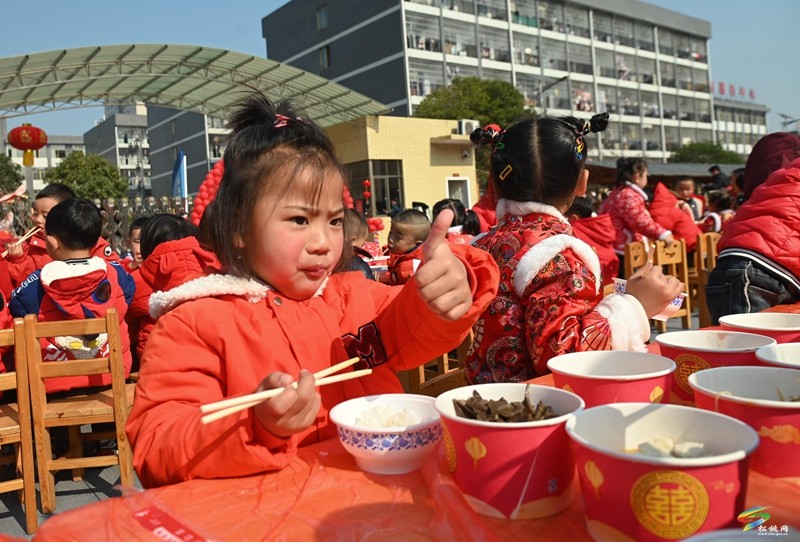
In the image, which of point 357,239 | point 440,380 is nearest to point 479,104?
point 357,239

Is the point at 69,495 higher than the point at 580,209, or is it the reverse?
the point at 580,209

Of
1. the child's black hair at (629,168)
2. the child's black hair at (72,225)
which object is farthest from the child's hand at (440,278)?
the child's black hair at (629,168)

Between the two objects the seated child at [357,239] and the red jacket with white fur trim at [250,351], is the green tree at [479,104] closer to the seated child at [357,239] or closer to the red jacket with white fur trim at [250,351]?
the seated child at [357,239]

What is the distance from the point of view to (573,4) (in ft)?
134

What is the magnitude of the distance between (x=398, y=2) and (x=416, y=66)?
352 centimetres

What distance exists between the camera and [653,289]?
1.65 meters

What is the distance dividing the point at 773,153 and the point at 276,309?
10.2 ft

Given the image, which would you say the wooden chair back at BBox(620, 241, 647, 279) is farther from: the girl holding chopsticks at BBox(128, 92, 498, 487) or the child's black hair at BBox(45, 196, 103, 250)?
the child's black hair at BBox(45, 196, 103, 250)

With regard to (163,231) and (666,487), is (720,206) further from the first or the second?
(666,487)

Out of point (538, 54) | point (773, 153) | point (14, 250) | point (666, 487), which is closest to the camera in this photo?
point (666, 487)

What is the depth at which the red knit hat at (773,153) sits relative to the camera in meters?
3.20

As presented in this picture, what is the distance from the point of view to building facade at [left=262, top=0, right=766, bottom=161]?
3281 cm

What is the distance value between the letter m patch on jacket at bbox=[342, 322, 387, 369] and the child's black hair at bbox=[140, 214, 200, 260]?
3141 mm

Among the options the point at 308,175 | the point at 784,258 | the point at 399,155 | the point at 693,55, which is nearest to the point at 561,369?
the point at 308,175
